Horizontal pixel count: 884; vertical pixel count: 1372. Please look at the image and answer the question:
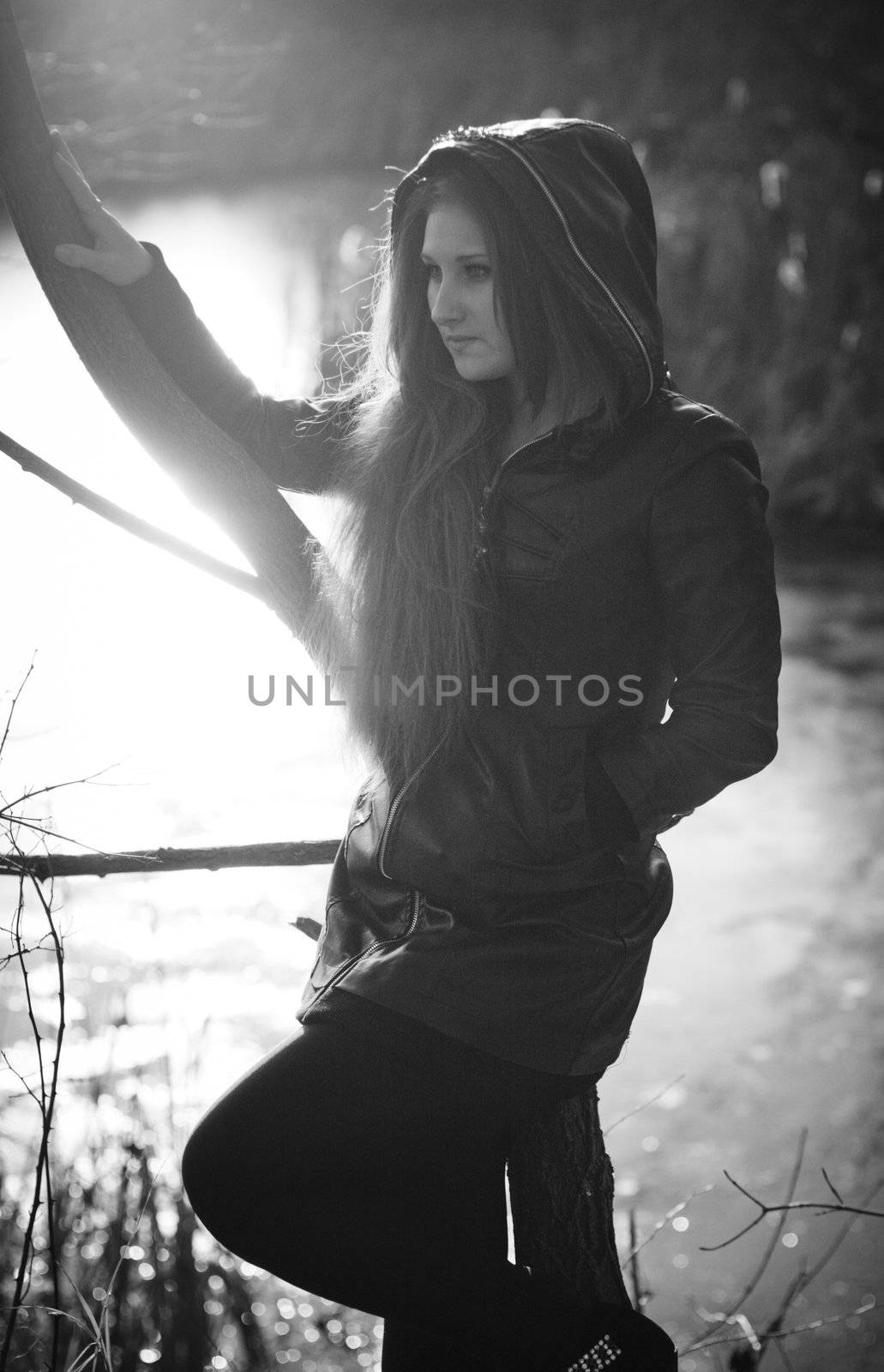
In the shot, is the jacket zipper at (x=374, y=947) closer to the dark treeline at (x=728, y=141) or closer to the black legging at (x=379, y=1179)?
the black legging at (x=379, y=1179)

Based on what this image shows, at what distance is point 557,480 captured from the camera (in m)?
1.31

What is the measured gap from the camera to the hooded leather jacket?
1.25 metres

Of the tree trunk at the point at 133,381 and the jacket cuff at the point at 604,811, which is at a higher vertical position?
the tree trunk at the point at 133,381

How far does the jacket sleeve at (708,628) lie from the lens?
1.24 metres

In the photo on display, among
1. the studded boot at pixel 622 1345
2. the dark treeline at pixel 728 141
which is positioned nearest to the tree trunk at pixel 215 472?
the studded boot at pixel 622 1345

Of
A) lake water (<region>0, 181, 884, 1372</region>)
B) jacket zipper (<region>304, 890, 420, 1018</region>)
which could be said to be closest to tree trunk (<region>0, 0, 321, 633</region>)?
lake water (<region>0, 181, 884, 1372</region>)

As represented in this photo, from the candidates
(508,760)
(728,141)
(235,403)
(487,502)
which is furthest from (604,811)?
(728,141)

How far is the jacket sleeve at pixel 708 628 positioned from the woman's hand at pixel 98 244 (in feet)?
2.34

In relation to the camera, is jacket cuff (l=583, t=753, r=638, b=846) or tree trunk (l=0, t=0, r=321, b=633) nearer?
jacket cuff (l=583, t=753, r=638, b=846)

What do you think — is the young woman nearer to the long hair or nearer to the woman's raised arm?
the long hair

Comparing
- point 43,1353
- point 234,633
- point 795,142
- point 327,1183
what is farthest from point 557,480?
point 795,142

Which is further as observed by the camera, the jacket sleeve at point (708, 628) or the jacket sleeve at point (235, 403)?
the jacket sleeve at point (235, 403)

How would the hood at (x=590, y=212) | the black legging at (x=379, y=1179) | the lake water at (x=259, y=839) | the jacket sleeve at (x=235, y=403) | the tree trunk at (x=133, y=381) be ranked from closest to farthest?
the black legging at (x=379, y=1179), the hood at (x=590, y=212), the tree trunk at (x=133, y=381), the jacket sleeve at (x=235, y=403), the lake water at (x=259, y=839)

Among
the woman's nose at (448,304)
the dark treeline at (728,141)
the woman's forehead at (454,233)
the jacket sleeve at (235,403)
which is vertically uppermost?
the dark treeline at (728,141)
